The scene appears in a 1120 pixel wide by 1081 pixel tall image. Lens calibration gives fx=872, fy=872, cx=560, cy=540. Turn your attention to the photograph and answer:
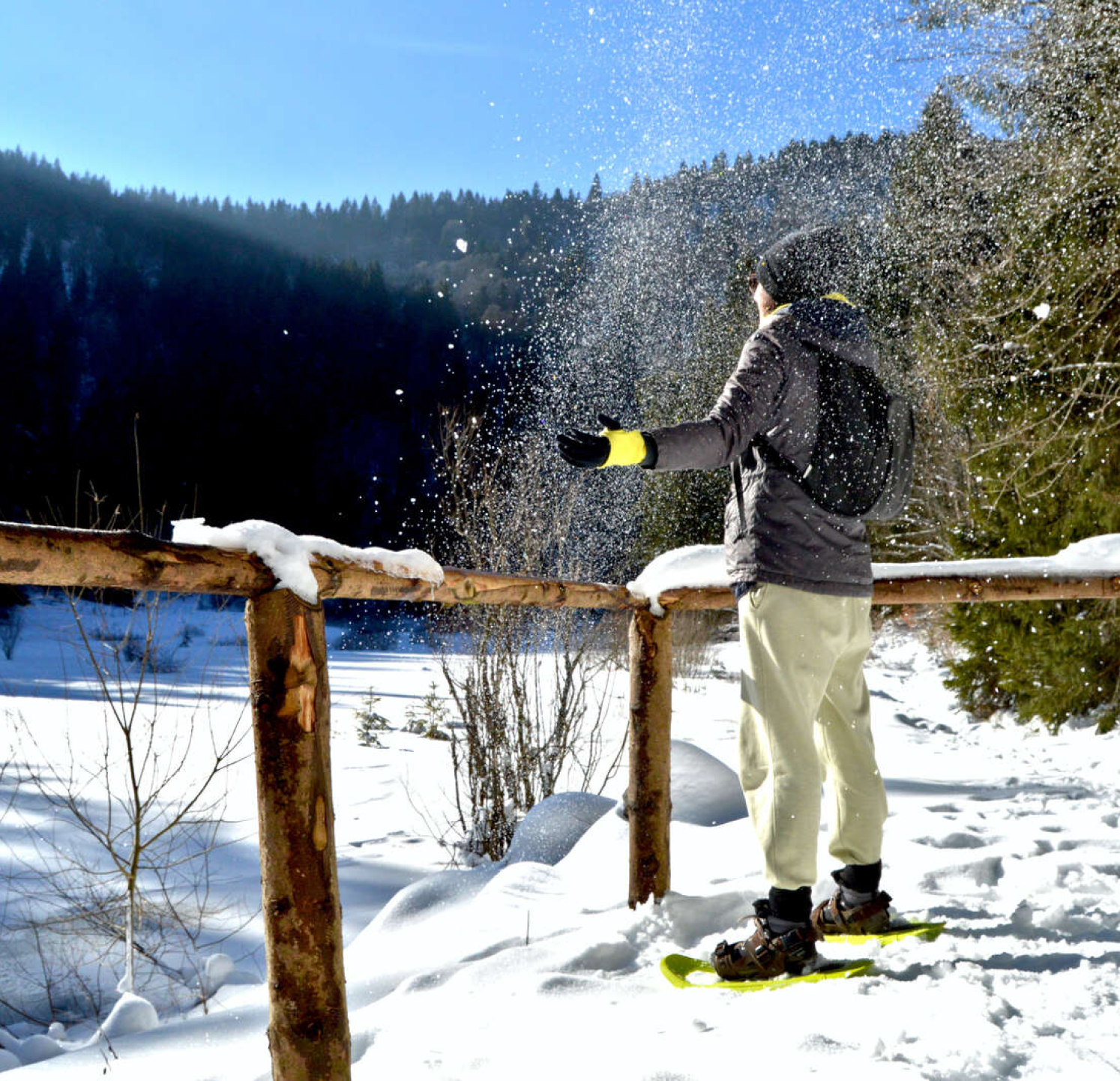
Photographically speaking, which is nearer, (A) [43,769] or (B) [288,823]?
(B) [288,823]

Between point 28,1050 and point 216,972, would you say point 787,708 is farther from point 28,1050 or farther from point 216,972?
point 216,972

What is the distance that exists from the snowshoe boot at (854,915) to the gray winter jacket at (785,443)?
0.75m

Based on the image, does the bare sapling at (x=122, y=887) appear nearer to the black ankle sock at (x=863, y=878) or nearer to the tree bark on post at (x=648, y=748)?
the tree bark on post at (x=648, y=748)

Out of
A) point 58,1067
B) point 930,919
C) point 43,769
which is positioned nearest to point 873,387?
point 930,919

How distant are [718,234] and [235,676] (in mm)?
15696

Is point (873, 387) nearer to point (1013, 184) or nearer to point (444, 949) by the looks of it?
point (444, 949)

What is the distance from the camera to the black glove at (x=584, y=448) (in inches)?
72.5

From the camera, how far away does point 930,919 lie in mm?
2197

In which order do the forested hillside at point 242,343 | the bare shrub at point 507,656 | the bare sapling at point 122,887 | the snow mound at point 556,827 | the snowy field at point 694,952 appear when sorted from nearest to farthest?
the snowy field at point 694,952
the snow mound at point 556,827
the bare sapling at point 122,887
the bare shrub at point 507,656
the forested hillside at point 242,343

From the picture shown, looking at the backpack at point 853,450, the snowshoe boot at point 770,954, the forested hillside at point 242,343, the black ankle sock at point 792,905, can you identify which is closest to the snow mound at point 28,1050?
the snowshoe boot at point 770,954

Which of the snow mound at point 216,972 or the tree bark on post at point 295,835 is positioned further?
the snow mound at point 216,972

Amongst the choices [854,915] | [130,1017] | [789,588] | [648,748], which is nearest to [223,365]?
[130,1017]

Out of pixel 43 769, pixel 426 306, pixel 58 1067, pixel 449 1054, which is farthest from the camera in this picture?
pixel 426 306

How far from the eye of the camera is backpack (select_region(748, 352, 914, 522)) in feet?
6.59
